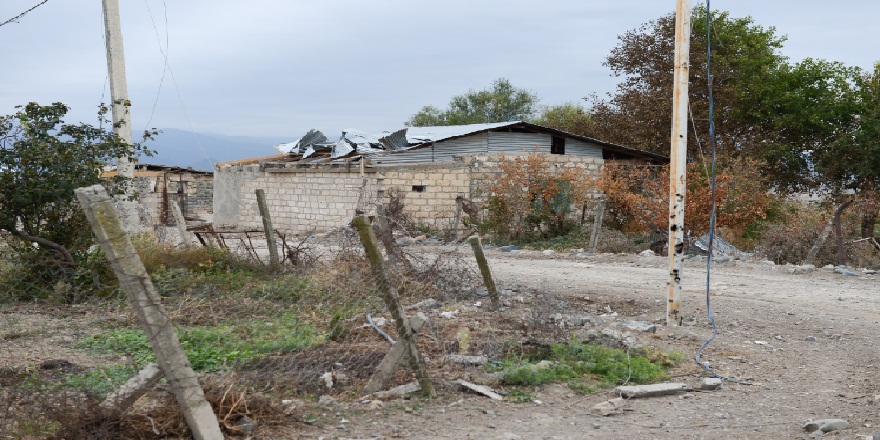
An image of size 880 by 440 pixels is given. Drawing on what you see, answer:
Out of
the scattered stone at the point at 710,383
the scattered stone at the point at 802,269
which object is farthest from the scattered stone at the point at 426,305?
the scattered stone at the point at 802,269

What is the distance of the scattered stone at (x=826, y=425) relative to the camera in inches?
191

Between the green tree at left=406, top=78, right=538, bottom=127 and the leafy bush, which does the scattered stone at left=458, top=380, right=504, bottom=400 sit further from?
the green tree at left=406, top=78, right=538, bottom=127

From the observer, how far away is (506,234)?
1884 cm

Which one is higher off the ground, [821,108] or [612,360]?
[821,108]

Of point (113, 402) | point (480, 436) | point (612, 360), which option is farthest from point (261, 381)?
point (612, 360)

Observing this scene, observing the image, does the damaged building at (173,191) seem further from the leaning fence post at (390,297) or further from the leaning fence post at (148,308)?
the leaning fence post at (148,308)

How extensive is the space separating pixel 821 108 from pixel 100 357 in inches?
1186

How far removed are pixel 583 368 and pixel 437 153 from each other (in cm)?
1822

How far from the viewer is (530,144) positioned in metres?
25.4

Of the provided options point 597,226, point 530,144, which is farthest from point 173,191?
point 597,226

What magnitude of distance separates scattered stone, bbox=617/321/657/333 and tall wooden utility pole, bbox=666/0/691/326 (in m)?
0.27

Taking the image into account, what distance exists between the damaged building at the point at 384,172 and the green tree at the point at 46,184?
1007cm

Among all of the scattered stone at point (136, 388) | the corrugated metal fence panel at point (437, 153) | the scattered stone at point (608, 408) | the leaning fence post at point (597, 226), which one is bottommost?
the scattered stone at point (608, 408)

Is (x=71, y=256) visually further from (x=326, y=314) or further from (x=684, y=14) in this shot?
(x=684, y=14)
